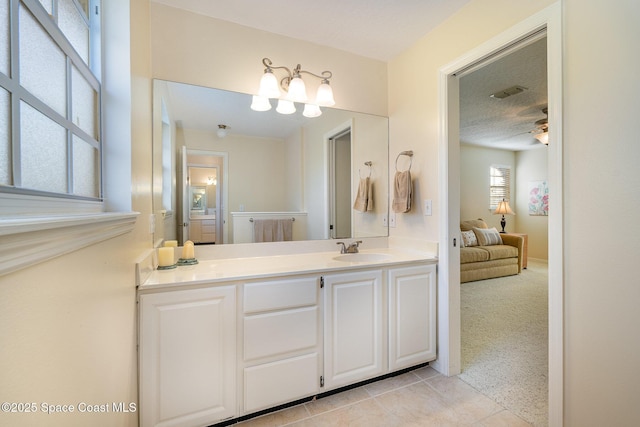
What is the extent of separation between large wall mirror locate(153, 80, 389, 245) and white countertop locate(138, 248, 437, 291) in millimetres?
191

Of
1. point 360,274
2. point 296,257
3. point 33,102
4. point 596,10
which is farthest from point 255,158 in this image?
point 596,10

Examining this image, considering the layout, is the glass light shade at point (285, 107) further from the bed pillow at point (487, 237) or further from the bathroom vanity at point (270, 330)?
the bed pillow at point (487, 237)

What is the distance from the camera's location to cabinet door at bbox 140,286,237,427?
1.26 meters

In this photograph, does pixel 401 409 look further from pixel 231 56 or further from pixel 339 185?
pixel 231 56

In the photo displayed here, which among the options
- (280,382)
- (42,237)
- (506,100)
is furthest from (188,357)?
(506,100)

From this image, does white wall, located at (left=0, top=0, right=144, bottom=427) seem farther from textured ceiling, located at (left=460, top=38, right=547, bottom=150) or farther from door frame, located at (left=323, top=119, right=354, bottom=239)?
textured ceiling, located at (left=460, top=38, right=547, bottom=150)

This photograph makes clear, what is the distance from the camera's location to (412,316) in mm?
1881

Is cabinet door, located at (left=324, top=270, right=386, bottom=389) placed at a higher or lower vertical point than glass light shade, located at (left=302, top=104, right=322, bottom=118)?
lower

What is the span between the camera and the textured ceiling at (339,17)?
1.70 m

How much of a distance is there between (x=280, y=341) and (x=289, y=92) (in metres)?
1.70

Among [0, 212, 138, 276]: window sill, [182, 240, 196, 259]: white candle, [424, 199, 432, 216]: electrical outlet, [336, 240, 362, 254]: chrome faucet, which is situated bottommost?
[336, 240, 362, 254]: chrome faucet

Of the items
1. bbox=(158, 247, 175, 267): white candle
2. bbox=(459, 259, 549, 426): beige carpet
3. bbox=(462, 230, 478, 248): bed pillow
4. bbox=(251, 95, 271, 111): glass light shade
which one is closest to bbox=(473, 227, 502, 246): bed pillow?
Result: bbox=(462, 230, 478, 248): bed pillow

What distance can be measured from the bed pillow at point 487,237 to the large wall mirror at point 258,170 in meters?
3.30

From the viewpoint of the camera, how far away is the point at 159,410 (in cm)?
128
